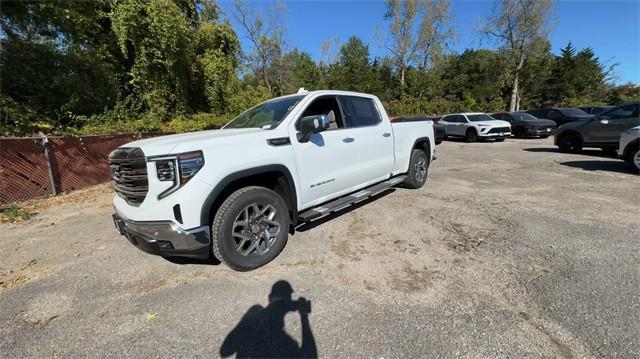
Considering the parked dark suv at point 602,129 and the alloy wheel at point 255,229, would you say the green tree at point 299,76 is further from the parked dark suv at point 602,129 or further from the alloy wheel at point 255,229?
the alloy wheel at point 255,229

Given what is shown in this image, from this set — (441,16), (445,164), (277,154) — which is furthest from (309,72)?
(277,154)

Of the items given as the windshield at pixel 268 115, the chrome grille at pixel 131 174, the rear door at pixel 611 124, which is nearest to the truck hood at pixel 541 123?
the rear door at pixel 611 124

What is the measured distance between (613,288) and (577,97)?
5201cm

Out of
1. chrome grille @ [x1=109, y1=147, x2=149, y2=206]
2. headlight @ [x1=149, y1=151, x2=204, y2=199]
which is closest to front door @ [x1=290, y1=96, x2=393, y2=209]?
headlight @ [x1=149, y1=151, x2=204, y2=199]

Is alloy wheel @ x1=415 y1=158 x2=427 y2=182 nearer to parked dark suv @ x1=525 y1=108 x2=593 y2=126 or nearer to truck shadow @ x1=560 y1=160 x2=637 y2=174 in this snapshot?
truck shadow @ x1=560 y1=160 x2=637 y2=174

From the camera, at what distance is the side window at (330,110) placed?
4016mm

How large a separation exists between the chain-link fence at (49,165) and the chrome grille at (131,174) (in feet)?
14.7

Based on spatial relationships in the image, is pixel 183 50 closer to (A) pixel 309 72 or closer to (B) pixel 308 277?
(B) pixel 308 277

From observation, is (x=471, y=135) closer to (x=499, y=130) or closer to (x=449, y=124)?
(x=499, y=130)

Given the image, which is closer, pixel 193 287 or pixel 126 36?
pixel 193 287

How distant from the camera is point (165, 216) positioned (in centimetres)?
260

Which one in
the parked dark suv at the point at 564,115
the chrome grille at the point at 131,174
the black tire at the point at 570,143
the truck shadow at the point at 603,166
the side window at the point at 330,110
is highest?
the side window at the point at 330,110

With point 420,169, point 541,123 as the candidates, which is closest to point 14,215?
point 420,169

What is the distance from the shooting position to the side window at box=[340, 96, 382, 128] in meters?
4.29
